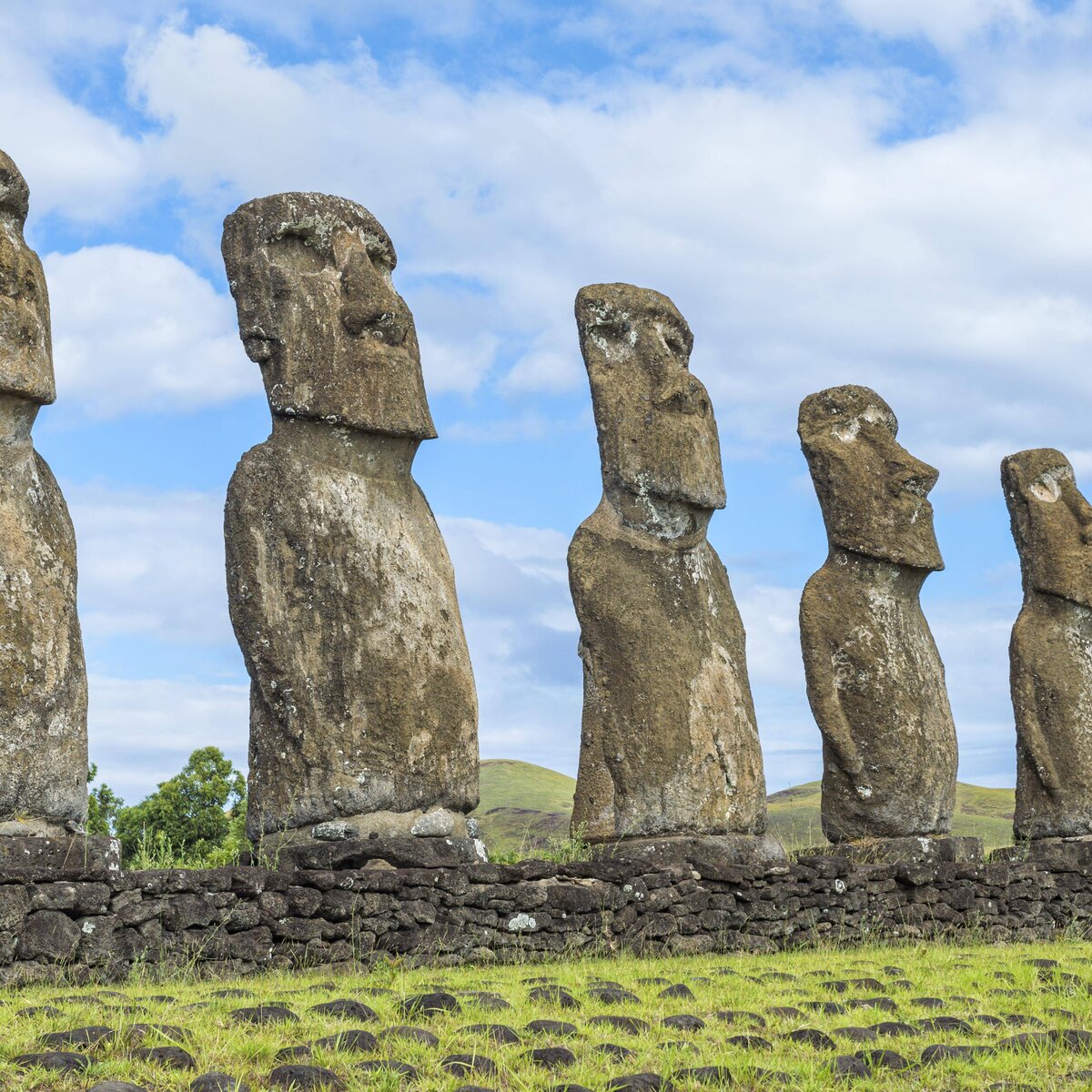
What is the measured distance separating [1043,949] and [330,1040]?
27.3 ft

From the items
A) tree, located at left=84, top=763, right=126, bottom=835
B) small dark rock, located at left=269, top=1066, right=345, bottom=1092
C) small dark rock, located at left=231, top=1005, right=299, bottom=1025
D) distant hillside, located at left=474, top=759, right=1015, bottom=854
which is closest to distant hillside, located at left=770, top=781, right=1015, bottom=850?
distant hillside, located at left=474, top=759, right=1015, bottom=854

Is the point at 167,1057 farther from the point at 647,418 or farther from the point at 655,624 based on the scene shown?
the point at 647,418

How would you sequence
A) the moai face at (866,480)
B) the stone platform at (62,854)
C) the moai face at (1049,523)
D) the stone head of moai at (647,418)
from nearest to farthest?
the stone platform at (62,854) → the stone head of moai at (647,418) → the moai face at (866,480) → the moai face at (1049,523)

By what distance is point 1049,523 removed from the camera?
58.0 feet

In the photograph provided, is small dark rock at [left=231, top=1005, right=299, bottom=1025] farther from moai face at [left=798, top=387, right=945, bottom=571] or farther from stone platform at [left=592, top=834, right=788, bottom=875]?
moai face at [left=798, top=387, right=945, bottom=571]

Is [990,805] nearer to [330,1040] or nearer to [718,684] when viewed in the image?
[718,684]

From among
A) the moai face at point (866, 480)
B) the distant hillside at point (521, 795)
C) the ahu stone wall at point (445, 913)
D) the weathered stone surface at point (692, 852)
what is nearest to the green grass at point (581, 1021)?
the ahu stone wall at point (445, 913)

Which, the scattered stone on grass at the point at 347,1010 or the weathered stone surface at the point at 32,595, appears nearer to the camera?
the scattered stone on grass at the point at 347,1010

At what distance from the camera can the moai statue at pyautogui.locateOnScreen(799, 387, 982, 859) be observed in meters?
15.0

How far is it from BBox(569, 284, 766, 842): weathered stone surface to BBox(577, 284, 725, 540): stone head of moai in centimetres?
1

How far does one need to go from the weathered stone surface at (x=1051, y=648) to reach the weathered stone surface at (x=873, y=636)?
5.81ft

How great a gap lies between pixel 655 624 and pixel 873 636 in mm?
3073

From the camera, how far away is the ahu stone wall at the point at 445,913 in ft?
30.7

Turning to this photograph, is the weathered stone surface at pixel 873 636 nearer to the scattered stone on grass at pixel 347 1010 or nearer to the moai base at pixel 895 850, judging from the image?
the moai base at pixel 895 850
